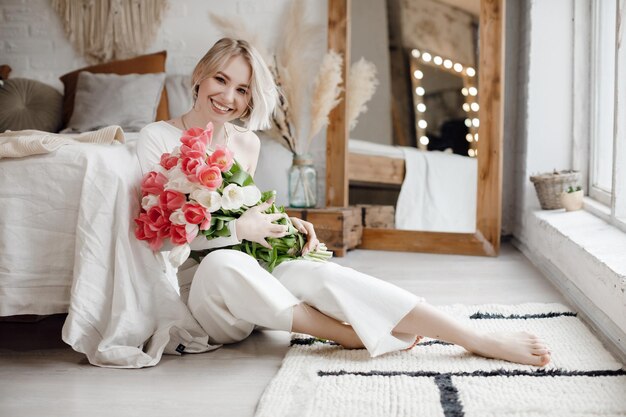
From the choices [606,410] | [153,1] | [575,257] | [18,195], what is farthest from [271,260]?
[153,1]

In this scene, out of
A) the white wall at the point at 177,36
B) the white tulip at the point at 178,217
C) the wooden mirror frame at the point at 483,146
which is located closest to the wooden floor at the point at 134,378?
the white tulip at the point at 178,217

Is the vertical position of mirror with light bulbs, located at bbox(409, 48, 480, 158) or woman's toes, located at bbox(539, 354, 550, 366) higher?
mirror with light bulbs, located at bbox(409, 48, 480, 158)

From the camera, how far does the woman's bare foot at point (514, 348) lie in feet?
6.74

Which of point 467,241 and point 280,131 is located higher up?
point 280,131

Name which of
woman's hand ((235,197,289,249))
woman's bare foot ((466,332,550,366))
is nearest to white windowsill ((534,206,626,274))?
woman's bare foot ((466,332,550,366))

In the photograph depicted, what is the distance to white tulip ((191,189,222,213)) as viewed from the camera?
2078 mm

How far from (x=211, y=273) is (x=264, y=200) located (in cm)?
31

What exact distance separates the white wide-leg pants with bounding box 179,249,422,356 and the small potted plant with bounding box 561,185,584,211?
2.01 meters

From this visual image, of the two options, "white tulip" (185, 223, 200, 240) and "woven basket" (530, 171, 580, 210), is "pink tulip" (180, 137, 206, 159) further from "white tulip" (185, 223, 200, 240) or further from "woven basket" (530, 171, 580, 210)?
"woven basket" (530, 171, 580, 210)

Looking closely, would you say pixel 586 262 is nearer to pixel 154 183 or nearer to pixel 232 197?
pixel 232 197

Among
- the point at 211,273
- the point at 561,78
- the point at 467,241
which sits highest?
the point at 561,78

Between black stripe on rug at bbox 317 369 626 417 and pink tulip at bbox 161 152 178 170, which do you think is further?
pink tulip at bbox 161 152 178 170

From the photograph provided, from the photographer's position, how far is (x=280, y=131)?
453 cm

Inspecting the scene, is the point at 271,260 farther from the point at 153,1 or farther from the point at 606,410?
the point at 153,1
